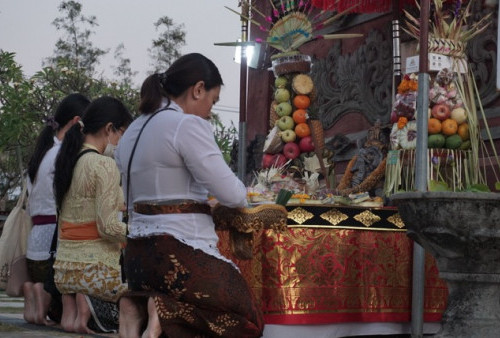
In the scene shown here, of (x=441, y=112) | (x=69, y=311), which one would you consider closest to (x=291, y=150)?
(x=441, y=112)

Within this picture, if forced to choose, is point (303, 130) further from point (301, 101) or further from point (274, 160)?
point (274, 160)

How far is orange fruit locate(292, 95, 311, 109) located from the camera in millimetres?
7305

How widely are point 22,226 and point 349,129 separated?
2934mm

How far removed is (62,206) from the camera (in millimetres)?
6621

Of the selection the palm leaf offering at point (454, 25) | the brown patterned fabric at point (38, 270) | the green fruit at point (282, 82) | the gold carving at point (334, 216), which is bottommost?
the brown patterned fabric at point (38, 270)

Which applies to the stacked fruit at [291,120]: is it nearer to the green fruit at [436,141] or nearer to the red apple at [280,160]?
the red apple at [280,160]

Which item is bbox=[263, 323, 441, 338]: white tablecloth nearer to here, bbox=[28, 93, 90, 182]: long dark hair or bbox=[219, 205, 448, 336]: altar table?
bbox=[219, 205, 448, 336]: altar table

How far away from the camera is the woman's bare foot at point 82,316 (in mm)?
6543

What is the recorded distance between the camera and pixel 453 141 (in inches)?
251

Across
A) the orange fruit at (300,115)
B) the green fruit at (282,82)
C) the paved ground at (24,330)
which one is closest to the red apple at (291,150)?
the orange fruit at (300,115)

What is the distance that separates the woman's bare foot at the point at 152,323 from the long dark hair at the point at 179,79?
75 centimetres

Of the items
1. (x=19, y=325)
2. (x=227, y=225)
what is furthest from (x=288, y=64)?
(x=227, y=225)

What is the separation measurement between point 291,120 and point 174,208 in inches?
147

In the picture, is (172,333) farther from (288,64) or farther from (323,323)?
(288,64)
